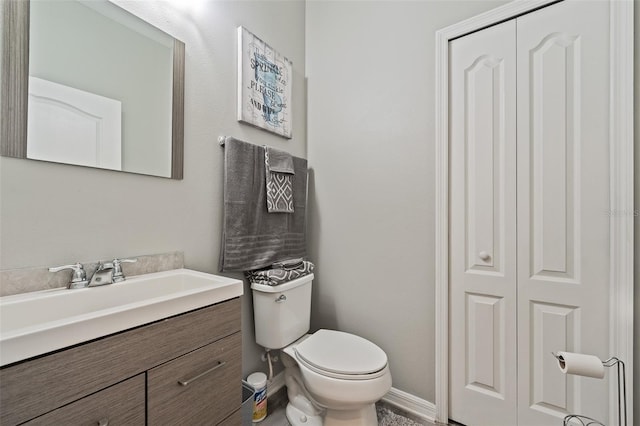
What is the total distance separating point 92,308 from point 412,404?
156 centimetres

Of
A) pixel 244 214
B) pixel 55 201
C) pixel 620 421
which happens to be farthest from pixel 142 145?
pixel 620 421

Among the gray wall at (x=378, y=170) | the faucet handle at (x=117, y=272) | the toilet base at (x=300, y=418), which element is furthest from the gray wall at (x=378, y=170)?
the faucet handle at (x=117, y=272)

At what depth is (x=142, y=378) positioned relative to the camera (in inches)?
27.6

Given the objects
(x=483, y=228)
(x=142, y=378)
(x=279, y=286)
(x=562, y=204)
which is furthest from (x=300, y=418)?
(x=562, y=204)

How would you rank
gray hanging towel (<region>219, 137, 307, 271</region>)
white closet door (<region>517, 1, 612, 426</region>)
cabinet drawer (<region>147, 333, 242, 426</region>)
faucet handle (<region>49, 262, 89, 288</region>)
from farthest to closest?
gray hanging towel (<region>219, 137, 307, 271</region>), white closet door (<region>517, 1, 612, 426</region>), faucet handle (<region>49, 262, 89, 288</region>), cabinet drawer (<region>147, 333, 242, 426</region>)

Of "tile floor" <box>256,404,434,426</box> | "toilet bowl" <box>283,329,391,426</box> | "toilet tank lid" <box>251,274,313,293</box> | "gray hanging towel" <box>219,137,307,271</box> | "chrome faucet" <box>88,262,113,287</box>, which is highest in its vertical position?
"gray hanging towel" <box>219,137,307,271</box>

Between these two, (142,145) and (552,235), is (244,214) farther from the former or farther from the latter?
(552,235)

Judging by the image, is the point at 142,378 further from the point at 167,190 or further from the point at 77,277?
the point at 167,190

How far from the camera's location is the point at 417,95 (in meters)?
1.47

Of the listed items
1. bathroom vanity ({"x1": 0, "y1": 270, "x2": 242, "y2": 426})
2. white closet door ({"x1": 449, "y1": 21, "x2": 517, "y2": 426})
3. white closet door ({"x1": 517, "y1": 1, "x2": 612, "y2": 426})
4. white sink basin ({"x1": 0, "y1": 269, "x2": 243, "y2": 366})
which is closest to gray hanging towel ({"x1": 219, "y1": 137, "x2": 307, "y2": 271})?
white sink basin ({"x1": 0, "y1": 269, "x2": 243, "y2": 366})

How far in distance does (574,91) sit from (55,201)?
1.97 m

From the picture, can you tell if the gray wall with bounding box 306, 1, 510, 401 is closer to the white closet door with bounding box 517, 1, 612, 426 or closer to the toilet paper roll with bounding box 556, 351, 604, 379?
the white closet door with bounding box 517, 1, 612, 426

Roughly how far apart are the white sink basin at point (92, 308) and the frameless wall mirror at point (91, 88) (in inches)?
16.6

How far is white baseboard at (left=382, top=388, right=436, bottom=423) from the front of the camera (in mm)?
1417
